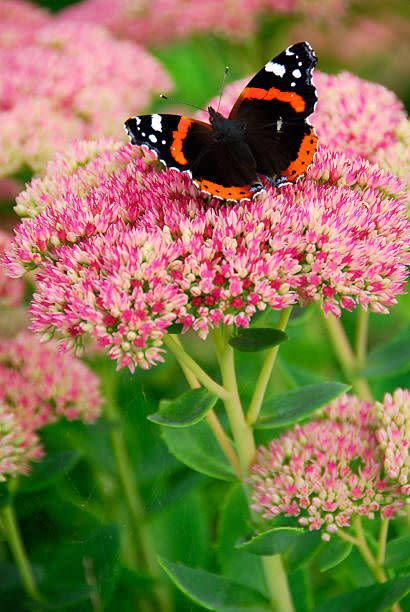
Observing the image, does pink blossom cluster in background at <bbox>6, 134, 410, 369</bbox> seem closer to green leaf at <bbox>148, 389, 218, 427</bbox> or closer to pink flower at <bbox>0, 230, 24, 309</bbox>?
green leaf at <bbox>148, 389, 218, 427</bbox>

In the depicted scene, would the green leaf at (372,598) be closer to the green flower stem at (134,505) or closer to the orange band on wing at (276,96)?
the green flower stem at (134,505)

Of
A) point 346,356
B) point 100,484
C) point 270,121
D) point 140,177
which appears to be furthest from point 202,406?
point 100,484

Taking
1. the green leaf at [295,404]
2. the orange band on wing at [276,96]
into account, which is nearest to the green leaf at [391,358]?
the green leaf at [295,404]

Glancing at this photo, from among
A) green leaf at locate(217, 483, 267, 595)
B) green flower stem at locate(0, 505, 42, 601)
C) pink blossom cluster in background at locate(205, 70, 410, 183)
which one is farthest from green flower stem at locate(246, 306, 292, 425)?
green flower stem at locate(0, 505, 42, 601)

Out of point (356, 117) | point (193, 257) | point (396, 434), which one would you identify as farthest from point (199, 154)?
point (396, 434)

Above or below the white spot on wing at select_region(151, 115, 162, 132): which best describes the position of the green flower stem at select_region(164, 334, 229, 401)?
below

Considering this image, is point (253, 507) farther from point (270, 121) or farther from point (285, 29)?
point (285, 29)
